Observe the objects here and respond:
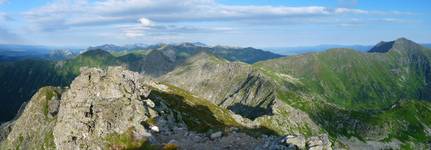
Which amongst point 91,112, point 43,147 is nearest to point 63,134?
point 91,112

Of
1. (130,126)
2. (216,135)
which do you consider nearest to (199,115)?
(130,126)

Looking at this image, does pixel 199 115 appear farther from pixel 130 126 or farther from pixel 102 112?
pixel 130 126

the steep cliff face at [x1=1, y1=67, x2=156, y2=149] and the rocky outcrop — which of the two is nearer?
the steep cliff face at [x1=1, y1=67, x2=156, y2=149]

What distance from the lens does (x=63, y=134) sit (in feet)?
323

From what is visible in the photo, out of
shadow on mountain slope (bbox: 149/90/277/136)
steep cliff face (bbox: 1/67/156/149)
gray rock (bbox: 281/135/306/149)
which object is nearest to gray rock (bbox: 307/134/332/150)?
gray rock (bbox: 281/135/306/149)

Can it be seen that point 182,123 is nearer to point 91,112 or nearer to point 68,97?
point 91,112

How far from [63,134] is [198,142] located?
35.3m

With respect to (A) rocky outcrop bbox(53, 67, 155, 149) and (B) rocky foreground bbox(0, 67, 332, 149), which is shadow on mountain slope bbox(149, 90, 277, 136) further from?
(A) rocky outcrop bbox(53, 67, 155, 149)

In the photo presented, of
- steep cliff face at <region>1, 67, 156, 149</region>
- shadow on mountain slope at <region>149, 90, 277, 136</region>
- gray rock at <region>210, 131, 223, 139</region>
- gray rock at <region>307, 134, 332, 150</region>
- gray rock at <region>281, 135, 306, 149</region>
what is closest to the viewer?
gray rock at <region>307, 134, 332, 150</region>

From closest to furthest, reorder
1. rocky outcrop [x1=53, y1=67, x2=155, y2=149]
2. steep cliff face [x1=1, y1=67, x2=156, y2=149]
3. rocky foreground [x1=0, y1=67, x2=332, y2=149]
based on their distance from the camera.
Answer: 1. rocky foreground [x1=0, y1=67, x2=332, y2=149]
2. steep cliff face [x1=1, y1=67, x2=156, y2=149]
3. rocky outcrop [x1=53, y1=67, x2=155, y2=149]

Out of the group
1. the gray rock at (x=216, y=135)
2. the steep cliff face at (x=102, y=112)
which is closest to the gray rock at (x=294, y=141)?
the gray rock at (x=216, y=135)

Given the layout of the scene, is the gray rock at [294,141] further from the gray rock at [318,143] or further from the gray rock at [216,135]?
the gray rock at [216,135]

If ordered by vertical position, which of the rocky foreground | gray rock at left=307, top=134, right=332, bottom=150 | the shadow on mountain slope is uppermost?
gray rock at left=307, top=134, right=332, bottom=150

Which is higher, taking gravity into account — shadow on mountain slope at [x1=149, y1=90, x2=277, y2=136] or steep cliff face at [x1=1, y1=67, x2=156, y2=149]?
steep cliff face at [x1=1, y1=67, x2=156, y2=149]
